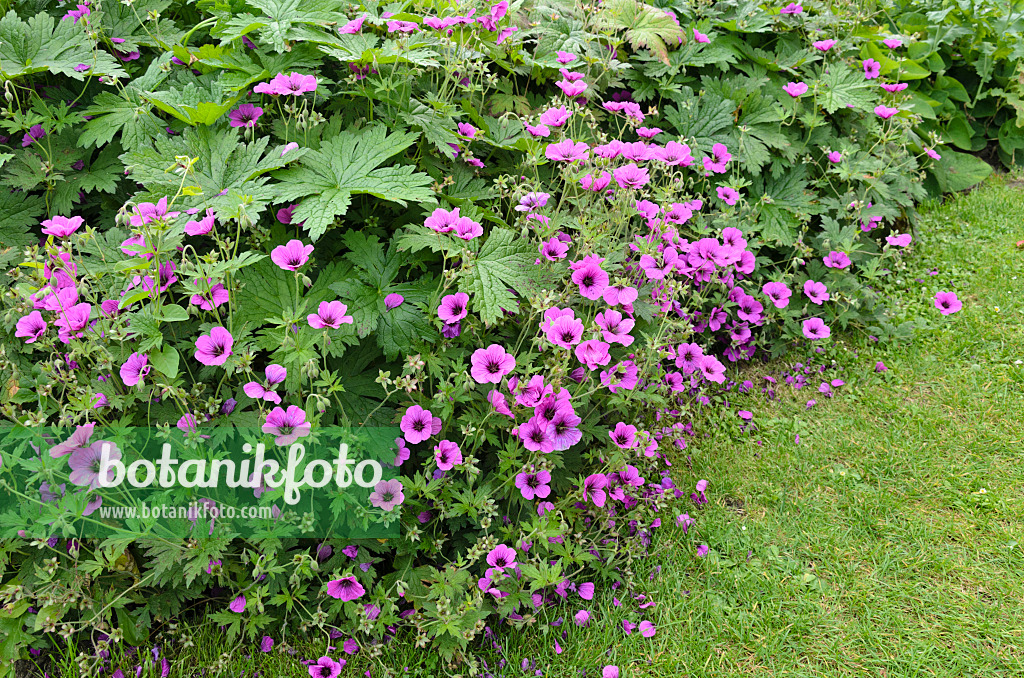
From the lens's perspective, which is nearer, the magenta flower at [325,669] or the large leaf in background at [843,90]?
the magenta flower at [325,669]

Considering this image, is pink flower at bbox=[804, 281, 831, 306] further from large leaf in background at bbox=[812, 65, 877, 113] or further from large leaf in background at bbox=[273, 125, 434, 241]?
large leaf in background at bbox=[273, 125, 434, 241]

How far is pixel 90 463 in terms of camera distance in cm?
208

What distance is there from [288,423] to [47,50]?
1.68 metres

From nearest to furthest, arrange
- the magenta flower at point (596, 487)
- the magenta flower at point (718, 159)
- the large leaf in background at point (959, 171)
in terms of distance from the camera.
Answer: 1. the magenta flower at point (596, 487)
2. the magenta flower at point (718, 159)
3. the large leaf in background at point (959, 171)

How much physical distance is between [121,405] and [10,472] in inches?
15.1

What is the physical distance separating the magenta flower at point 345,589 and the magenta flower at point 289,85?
1439 millimetres

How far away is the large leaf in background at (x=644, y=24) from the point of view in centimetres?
322

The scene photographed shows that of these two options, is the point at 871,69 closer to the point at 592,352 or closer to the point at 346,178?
the point at 592,352

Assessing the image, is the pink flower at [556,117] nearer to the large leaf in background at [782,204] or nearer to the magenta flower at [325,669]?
the large leaf in background at [782,204]

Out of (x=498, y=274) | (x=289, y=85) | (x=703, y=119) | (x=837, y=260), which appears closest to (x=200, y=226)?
(x=289, y=85)

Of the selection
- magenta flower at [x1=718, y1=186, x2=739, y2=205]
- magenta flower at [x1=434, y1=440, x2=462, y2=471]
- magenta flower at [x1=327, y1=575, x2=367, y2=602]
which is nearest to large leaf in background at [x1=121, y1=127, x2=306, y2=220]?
magenta flower at [x1=434, y1=440, x2=462, y2=471]

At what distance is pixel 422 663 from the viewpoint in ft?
7.10

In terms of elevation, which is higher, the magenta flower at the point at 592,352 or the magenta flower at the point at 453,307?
the magenta flower at the point at 453,307

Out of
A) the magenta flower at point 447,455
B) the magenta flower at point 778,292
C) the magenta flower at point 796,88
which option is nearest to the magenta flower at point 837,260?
the magenta flower at point 778,292
